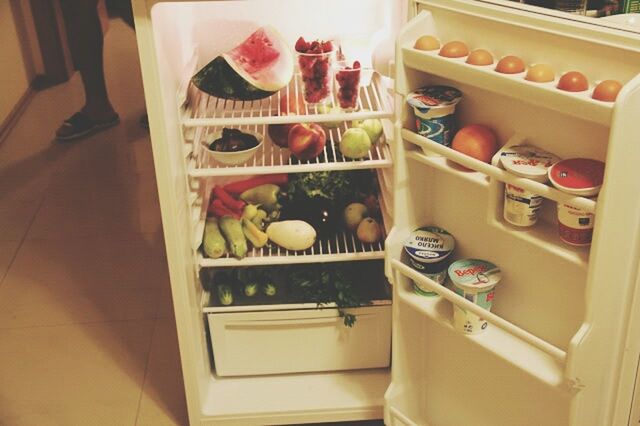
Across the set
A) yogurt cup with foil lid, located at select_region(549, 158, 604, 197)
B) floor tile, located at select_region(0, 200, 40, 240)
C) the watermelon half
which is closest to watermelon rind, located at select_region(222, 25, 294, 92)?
the watermelon half

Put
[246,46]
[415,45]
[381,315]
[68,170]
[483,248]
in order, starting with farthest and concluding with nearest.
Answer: [68,170]
[381,315]
[246,46]
[483,248]
[415,45]

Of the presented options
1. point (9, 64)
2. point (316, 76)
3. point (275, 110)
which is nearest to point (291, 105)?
point (316, 76)

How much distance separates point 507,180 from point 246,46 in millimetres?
822

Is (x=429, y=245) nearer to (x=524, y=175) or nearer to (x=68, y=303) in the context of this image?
(x=524, y=175)

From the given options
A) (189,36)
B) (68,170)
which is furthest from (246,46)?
(68,170)

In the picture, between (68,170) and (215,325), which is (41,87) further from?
(215,325)

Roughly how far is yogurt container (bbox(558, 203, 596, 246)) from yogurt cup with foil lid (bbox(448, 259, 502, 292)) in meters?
0.22

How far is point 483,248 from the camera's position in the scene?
165 centimetres

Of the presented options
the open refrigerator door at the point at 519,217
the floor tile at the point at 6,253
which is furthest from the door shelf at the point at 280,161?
the floor tile at the point at 6,253

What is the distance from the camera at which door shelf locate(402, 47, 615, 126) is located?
1.22 meters

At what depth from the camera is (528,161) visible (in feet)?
4.54

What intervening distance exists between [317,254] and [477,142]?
2.35 feet

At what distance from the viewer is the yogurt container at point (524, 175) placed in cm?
136

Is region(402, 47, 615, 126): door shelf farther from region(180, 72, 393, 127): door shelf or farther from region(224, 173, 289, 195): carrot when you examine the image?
region(224, 173, 289, 195): carrot
